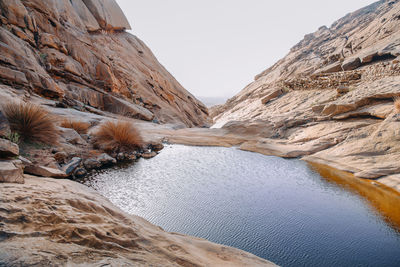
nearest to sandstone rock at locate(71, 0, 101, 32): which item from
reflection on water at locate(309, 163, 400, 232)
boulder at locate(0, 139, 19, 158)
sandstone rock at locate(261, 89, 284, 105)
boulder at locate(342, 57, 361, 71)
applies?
sandstone rock at locate(261, 89, 284, 105)

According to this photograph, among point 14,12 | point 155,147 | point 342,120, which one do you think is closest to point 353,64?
point 342,120

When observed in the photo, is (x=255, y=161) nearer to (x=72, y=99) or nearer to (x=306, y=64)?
(x=72, y=99)

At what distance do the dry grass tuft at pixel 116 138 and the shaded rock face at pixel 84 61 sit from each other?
3386 mm

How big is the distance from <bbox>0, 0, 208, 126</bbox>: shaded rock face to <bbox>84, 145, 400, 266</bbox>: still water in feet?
21.7

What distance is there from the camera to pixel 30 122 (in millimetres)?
5594

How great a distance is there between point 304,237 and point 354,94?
8.60 metres

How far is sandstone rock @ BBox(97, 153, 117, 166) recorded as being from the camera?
6.86 meters

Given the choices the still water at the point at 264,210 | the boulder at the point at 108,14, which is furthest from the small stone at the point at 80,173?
the boulder at the point at 108,14

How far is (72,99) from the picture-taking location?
39.5 feet

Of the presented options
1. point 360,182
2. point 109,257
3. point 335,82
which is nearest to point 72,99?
point 109,257

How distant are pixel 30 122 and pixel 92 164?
187 centimetres

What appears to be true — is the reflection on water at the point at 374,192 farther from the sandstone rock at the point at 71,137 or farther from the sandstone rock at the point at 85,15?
the sandstone rock at the point at 85,15

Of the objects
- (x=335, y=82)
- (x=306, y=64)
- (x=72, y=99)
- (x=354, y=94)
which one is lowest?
(x=72, y=99)

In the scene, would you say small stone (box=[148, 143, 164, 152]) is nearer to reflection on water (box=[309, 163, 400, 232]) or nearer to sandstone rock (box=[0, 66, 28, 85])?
sandstone rock (box=[0, 66, 28, 85])
